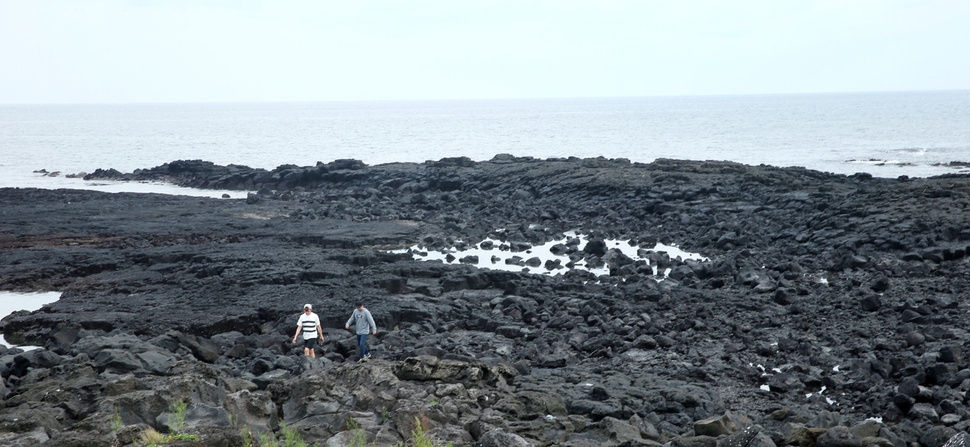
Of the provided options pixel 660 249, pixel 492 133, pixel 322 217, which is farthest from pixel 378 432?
pixel 492 133

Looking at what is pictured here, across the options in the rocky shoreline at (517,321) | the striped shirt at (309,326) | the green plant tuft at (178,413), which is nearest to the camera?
the green plant tuft at (178,413)

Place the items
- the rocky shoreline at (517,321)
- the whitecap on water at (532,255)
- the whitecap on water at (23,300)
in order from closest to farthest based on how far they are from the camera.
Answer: the rocky shoreline at (517,321) < the whitecap on water at (23,300) < the whitecap on water at (532,255)

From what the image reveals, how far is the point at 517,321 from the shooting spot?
58.6 feet

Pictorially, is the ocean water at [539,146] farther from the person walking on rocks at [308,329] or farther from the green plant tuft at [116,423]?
the green plant tuft at [116,423]

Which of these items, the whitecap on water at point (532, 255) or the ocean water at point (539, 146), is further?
the ocean water at point (539, 146)

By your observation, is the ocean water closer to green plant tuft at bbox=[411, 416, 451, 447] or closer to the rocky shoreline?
the rocky shoreline

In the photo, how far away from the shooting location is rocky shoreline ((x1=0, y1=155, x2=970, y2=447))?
34.1ft

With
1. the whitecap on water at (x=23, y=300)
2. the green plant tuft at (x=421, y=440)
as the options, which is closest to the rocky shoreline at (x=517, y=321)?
the green plant tuft at (x=421, y=440)

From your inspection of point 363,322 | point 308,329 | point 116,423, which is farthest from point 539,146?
point 116,423

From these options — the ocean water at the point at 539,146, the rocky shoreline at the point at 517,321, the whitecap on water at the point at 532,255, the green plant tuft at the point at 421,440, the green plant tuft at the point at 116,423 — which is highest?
the green plant tuft at the point at 116,423

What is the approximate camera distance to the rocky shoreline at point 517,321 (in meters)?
10.4

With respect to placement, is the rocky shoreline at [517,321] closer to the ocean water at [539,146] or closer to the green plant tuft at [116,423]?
the green plant tuft at [116,423]

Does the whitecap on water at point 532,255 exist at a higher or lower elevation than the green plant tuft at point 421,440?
lower

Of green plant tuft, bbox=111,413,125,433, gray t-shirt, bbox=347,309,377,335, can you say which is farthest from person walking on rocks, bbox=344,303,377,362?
green plant tuft, bbox=111,413,125,433
